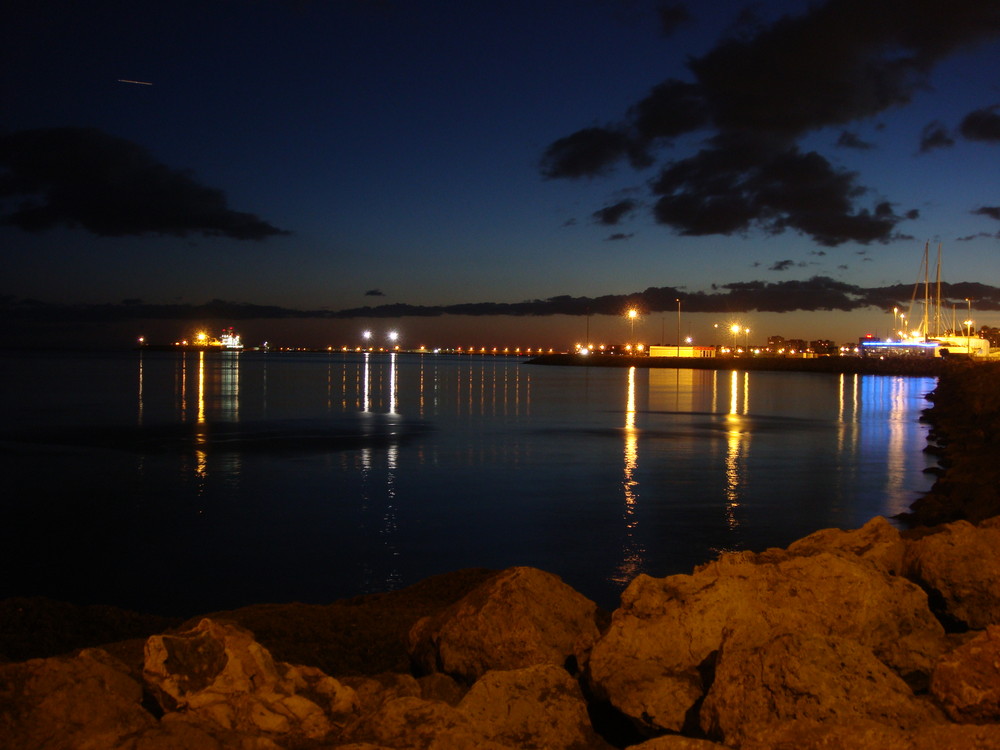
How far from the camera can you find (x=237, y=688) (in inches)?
175

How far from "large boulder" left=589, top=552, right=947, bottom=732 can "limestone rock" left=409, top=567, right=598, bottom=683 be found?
0.42m

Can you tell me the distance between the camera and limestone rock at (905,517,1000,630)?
19.5 ft

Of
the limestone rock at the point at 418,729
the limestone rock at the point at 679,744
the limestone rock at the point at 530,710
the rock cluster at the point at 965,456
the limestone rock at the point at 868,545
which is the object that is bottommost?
the rock cluster at the point at 965,456

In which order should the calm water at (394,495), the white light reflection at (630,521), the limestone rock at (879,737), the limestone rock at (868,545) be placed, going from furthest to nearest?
the calm water at (394,495) → the white light reflection at (630,521) → the limestone rock at (868,545) → the limestone rock at (879,737)

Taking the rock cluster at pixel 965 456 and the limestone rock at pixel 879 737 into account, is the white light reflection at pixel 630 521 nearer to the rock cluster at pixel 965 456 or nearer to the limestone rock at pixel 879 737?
the rock cluster at pixel 965 456

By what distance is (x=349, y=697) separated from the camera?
471cm

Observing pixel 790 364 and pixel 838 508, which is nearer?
pixel 838 508

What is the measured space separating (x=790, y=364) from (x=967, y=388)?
82.6 m

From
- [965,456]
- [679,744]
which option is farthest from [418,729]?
[965,456]

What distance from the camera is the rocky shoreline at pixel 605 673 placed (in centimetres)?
400

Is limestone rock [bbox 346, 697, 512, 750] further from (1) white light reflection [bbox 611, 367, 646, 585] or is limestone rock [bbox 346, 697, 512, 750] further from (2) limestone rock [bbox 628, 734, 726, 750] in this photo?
(1) white light reflection [bbox 611, 367, 646, 585]

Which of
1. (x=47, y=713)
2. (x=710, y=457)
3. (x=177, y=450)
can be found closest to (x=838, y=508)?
(x=710, y=457)

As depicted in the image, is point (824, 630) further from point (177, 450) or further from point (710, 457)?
point (177, 450)

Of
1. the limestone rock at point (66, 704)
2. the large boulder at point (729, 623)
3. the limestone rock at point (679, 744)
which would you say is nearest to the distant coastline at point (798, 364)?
the large boulder at point (729, 623)
